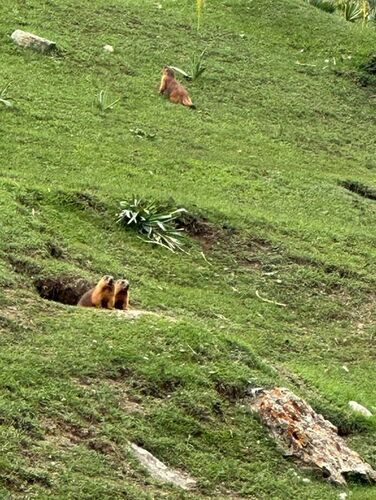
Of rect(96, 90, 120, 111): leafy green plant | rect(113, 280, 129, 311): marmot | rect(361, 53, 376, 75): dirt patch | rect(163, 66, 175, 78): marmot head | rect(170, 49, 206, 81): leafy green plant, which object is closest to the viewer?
rect(113, 280, 129, 311): marmot

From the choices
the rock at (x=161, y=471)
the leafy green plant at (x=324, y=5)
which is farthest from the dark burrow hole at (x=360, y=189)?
the rock at (x=161, y=471)

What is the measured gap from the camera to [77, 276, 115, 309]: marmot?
10.7m

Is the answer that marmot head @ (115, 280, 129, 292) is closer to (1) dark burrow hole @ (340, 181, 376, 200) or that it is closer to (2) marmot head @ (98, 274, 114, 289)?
(2) marmot head @ (98, 274, 114, 289)

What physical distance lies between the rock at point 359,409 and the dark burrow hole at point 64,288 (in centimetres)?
267

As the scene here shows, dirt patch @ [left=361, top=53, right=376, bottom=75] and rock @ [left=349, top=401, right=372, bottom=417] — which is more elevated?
dirt patch @ [left=361, top=53, right=376, bottom=75]

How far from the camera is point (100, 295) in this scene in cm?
1072

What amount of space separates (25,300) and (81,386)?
1550 mm

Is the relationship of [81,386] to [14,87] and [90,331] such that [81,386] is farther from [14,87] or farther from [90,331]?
[14,87]

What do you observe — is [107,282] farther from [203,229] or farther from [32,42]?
[32,42]

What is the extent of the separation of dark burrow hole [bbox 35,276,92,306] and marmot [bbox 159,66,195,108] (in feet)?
24.3

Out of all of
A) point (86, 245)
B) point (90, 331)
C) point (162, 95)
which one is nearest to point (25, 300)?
point (90, 331)

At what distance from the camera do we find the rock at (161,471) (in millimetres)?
8133

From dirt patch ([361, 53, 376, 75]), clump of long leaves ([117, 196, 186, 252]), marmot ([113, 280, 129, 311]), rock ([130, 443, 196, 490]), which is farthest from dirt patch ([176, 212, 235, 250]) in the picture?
dirt patch ([361, 53, 376, 75])

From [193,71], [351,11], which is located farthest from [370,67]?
[193,71]
